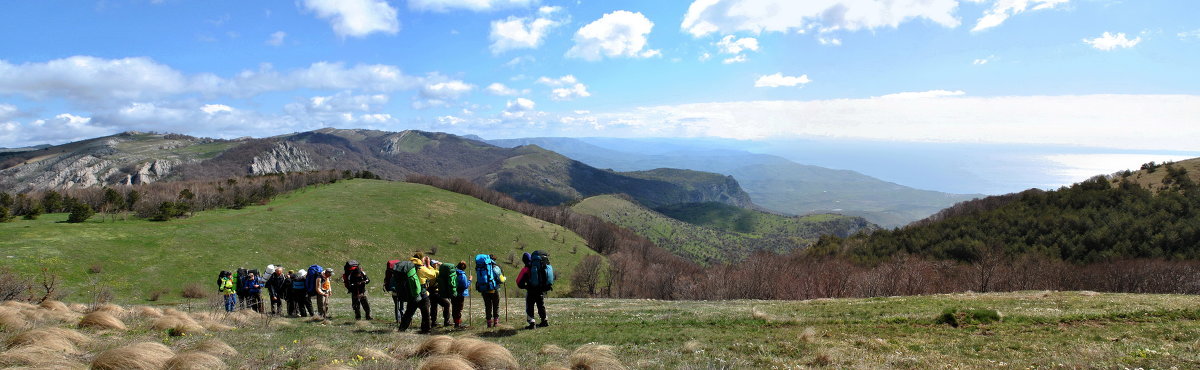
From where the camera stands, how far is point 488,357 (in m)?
8.15

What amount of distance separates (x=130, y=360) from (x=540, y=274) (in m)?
8.53

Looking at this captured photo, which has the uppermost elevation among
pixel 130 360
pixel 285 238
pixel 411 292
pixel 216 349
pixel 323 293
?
pixel 130 360

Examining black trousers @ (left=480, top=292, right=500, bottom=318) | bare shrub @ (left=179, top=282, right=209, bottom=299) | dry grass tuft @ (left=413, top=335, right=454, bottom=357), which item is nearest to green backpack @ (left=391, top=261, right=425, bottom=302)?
black trousers @ (left=480, top=292, right=500, bottom=318)

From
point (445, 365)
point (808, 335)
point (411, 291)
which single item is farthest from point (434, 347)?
point (808, 335)

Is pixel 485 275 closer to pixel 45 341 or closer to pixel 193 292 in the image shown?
pixel 45 341

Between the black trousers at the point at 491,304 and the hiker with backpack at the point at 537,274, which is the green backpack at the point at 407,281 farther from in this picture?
the hiker with backpack at the point at 537,274

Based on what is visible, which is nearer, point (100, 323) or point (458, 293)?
point (100, 323)

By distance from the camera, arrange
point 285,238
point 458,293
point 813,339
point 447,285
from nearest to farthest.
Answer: point 813,339 → point 447,285 → point 458,293 → point 285,238

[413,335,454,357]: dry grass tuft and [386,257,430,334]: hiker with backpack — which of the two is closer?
[413,335,454,357]: dry grass tuft

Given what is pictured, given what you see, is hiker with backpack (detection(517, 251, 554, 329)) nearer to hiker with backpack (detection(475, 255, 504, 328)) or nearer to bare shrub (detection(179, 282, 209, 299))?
hiker with backpack (detection(475, 255, 504, 328))

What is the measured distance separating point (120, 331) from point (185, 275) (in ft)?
108

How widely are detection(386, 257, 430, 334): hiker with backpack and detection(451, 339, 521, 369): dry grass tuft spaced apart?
5.98 m

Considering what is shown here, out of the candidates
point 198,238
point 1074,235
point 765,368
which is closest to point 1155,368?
point 765,368

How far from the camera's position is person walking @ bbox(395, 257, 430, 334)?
13812mm
